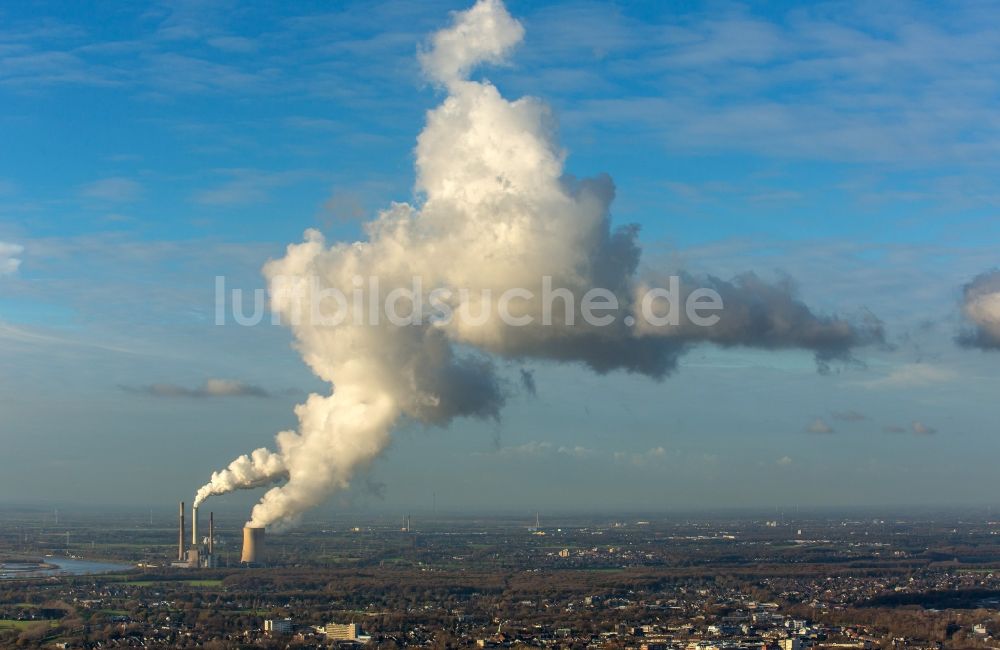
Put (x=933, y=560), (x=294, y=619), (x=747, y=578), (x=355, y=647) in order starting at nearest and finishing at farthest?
(x=355, y=647), (x=294, y=619), (x=747, y=578), (x=933, y=560)

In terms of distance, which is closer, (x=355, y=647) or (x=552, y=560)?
(x=355, y=647)

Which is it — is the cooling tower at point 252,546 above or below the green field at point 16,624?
above

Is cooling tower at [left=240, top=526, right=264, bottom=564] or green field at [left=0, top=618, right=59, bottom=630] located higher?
cooling tower at [left=240, top=526, right=264, bottom=564]

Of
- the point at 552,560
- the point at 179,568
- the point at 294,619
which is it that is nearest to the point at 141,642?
the point at 294,619

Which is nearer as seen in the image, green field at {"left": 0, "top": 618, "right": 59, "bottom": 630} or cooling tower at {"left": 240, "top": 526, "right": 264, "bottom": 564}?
green field at {"left": 0, "top": 618, "right": 59, "bottom": 630}

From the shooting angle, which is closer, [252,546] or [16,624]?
[16,624]

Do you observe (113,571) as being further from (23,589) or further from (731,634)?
(731,634)

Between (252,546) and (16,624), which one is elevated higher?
(252,546)

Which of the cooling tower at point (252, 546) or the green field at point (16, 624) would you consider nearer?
the green field at point (16, 624)
